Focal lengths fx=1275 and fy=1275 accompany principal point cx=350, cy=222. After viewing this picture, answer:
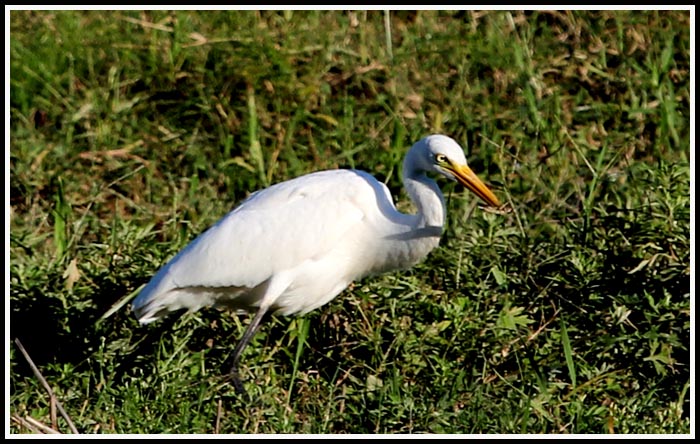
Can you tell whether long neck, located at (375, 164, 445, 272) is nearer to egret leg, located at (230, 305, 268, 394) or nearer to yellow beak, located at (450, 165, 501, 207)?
yellow beak, located at (450, 165, 501, 207)

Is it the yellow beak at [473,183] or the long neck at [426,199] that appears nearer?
the yellow beak at [473,183]

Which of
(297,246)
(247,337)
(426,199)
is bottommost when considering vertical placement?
(247,337)

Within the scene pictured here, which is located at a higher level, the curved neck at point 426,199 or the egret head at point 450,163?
the egret head at point 450,163

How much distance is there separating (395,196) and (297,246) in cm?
135

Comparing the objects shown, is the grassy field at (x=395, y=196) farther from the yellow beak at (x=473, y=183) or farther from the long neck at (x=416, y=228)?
the yellow beak at (x=473, y=183)

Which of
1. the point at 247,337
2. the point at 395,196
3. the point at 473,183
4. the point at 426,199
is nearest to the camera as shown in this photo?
the point at 473,183

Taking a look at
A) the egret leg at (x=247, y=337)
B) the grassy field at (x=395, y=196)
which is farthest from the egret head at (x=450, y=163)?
the egret leg at (x=247, y=337)

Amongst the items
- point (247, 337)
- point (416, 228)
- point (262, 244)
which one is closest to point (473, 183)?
point (416, 228)

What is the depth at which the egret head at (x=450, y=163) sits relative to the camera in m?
4.11

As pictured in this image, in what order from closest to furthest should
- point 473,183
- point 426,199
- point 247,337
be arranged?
1. point 473,183
2. point 426,199
3. point 247,337

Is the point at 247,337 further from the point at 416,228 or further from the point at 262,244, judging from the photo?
the point at 416,228

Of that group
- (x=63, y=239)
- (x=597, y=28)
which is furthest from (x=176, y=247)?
(x=597, y=28)

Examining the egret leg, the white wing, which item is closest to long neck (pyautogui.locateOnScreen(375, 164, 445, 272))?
the white wing

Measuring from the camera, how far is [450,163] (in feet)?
13.6
